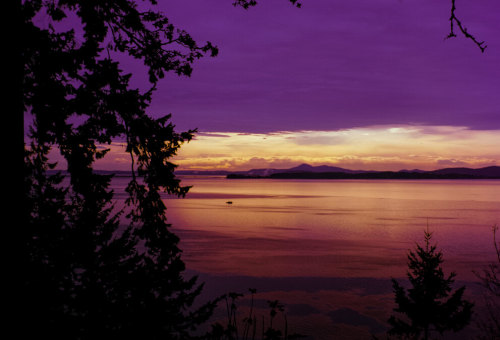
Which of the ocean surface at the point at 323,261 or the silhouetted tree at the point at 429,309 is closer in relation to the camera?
the silhouetted tree at the point at 429,309

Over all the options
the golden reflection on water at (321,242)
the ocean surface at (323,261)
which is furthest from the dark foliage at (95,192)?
the golden reflection on water at (321,242)

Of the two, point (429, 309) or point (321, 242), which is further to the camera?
point (321, 242)

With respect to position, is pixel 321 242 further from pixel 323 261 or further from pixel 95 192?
pixel 95 192

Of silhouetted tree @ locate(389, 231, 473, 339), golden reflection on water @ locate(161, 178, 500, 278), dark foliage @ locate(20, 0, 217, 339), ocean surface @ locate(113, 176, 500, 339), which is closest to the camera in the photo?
dark foliage @ locate(20, 0, 217, 339)

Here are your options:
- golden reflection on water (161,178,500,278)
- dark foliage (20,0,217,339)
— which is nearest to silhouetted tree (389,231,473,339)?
golden reflection on water (161,178,500,278)

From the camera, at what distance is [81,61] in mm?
6254

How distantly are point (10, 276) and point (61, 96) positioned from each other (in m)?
2.80

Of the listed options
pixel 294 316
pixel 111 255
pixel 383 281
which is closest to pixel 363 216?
pixel 383 281

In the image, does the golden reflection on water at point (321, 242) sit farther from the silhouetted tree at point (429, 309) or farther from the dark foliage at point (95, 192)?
the dark foliage at point (95, 192)

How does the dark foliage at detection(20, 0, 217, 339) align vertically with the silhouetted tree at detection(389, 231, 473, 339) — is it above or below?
above

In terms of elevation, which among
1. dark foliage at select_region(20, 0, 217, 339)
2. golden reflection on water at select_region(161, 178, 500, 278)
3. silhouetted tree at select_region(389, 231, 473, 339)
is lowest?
golden reflection on water at select_region(161, 178, 500, 278)

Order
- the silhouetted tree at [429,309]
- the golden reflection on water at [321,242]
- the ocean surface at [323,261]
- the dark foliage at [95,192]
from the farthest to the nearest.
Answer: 1. the golden reflection on water at [321,242]
2. the ocean surface at [323,261]
3. the silhouetted tree at [429,309]
4. the dark foliage at [95,192]

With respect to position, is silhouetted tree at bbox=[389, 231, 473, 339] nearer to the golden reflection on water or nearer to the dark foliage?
the golden reflection on water

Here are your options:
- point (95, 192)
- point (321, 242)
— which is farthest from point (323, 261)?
point (95, 192)
